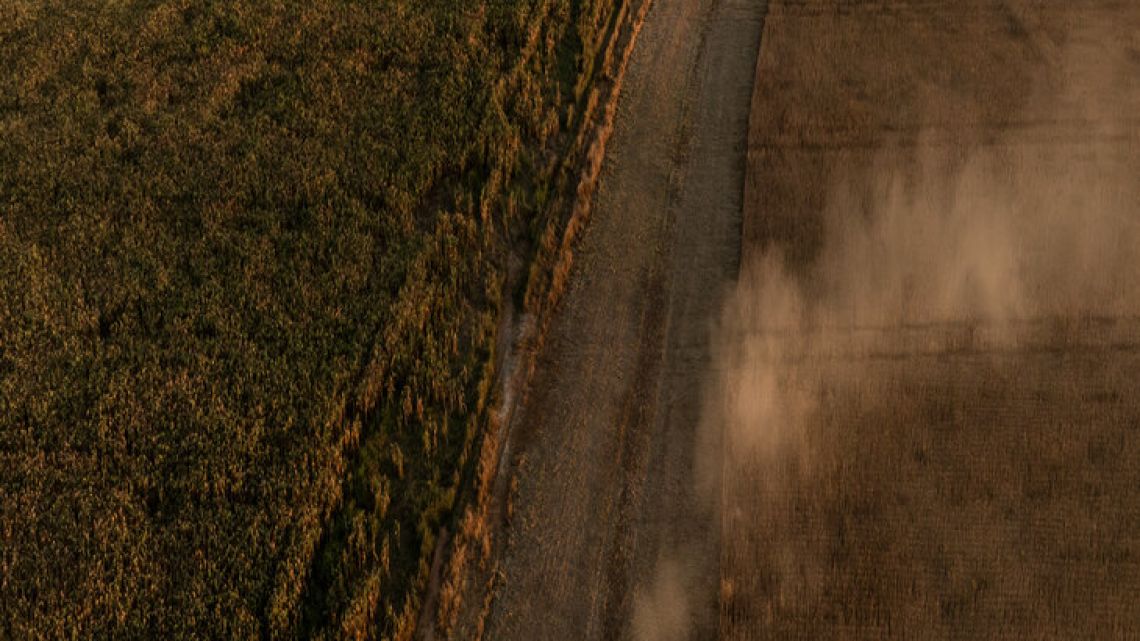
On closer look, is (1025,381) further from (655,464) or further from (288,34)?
(288,34)

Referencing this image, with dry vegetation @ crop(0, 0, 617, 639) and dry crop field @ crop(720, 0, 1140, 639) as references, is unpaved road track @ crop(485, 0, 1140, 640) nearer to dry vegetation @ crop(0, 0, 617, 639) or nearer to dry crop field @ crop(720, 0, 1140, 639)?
dry crop field @ crop(720, 0, 1140, 639)

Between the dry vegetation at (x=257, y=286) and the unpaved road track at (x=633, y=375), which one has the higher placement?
the dry vegetation at (x=257, y=286)

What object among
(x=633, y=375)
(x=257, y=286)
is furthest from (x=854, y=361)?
(x=257, y=286)

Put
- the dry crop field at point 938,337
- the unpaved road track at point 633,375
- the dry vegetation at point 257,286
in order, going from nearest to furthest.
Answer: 1. the dry vegetation at point 257,286
2. the dry crop field at point 938,337
3. the unpaved road track at point 633,375

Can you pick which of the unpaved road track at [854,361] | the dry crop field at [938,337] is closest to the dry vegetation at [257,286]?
the unpaved road track at [854,361]

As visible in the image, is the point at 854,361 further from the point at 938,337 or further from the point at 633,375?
the point at 633,375

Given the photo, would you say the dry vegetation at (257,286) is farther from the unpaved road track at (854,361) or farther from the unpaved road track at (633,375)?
the unpaved road track at (854,361)

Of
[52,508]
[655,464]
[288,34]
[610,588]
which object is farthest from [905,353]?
[288,34]
